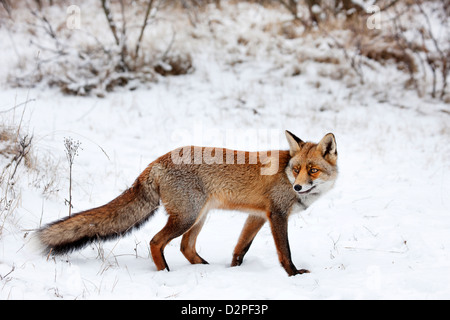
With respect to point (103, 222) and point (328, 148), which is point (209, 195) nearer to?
point (103, 222)

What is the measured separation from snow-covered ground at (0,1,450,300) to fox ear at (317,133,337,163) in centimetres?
105

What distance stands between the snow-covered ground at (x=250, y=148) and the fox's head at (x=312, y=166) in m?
0.83

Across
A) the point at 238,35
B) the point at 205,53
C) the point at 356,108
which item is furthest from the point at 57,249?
the point at 238,35

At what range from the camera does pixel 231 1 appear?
1549 cm

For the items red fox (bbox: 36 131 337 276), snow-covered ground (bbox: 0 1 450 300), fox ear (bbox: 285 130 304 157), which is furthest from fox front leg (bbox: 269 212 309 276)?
fox ear (bbox: 285 130 304 157)

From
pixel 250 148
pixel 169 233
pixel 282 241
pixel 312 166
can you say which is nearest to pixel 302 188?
pixel 312 166

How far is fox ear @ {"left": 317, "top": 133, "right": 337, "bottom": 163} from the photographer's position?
4438 millimetres

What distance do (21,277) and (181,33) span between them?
10.6 metres

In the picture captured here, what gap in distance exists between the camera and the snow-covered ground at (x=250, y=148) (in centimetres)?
374

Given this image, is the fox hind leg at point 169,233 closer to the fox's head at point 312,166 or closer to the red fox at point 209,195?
the red fox at point 209,195

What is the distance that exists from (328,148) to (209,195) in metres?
1.36

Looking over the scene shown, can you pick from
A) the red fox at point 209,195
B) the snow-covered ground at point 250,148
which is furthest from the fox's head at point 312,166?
the snow-covered ground at point 250,148

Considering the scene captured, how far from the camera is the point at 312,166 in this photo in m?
4.31

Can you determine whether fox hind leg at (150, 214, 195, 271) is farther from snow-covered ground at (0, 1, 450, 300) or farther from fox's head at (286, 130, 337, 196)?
fox's head at (286, 130, 337, 196)
